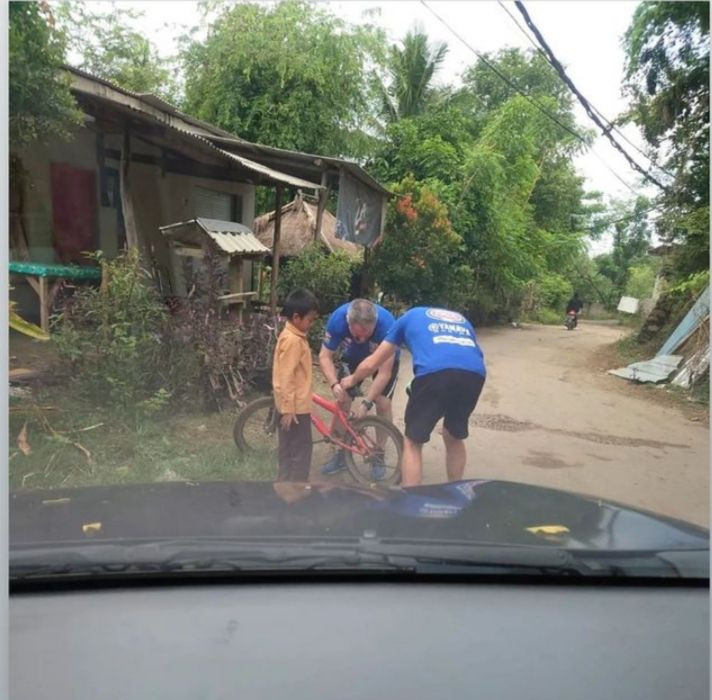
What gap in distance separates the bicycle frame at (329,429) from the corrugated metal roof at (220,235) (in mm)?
830

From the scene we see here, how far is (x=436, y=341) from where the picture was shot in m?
3.13

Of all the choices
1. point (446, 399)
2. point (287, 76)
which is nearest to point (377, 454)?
point (446, 399)

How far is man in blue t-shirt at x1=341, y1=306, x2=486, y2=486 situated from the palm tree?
1069mm

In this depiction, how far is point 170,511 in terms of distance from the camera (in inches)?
86.3

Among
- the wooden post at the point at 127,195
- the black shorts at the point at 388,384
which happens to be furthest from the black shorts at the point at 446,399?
the wooden post at the point at 127,195

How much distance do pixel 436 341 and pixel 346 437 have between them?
2.08 feet

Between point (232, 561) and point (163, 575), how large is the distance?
179 millimetres

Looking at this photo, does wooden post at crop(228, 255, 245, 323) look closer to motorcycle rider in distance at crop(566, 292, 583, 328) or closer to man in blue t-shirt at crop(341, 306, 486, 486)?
man in blue t-shirt at crop(341, 306, 486, 486)

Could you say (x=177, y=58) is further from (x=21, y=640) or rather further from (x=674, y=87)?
(x=21, y=640)

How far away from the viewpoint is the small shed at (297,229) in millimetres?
3596

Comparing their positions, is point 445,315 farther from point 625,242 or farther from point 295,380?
point 625,242

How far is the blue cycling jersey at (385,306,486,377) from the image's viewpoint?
313cm

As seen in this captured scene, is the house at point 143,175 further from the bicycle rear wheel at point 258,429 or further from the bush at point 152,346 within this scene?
the bicycle rear wheel at point 258,429

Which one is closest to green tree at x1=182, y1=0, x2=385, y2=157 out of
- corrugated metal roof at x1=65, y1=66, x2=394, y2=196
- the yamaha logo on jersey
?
corrugated metal roof at x1=65, y1=66, x2=394, y2=196
